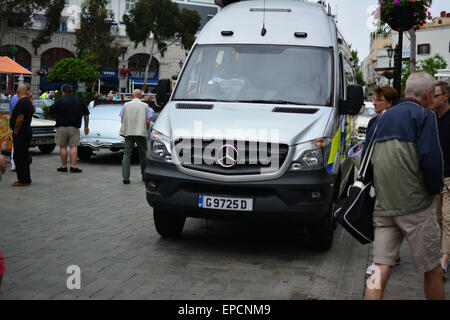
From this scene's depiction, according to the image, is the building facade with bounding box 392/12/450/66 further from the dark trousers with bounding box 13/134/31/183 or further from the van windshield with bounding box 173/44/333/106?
the van windshield with bounding box 173/44/333/106

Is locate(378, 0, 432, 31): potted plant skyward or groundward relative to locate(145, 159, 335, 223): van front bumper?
skyward

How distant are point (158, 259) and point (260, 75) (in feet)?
7.74

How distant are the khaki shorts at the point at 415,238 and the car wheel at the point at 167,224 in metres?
2.95

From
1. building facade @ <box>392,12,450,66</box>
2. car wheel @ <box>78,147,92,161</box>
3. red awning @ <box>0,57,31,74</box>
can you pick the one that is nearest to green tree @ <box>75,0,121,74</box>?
red awning @ <box>0,57,31,74</box>

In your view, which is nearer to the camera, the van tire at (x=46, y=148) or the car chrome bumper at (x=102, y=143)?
the car chrome bumper at (x=102, y=143)

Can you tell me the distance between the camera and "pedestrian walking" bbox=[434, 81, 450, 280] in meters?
5.79

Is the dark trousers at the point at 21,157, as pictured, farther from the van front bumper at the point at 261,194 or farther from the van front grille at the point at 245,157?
the van front grille at the point at 245,157

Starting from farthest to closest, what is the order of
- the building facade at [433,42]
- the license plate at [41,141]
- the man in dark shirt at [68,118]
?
1. the building facade at [433,42]
2. the license plate at [41,141]
3. the man in dark shirt at [68,118]

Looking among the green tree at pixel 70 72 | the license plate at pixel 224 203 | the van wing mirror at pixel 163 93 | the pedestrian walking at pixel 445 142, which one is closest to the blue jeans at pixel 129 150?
the van wing mirror at pixel 163 93

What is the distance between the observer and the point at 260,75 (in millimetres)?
7129

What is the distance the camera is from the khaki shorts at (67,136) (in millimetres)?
13109

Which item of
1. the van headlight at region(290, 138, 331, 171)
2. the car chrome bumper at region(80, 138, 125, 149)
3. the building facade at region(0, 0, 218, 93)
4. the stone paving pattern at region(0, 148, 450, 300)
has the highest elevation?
the building facade at region(0, 0, 218, 93)

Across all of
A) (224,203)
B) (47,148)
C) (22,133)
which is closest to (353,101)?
(224,203)

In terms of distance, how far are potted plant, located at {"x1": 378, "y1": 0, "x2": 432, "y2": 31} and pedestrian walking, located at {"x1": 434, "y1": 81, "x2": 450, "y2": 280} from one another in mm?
5494
